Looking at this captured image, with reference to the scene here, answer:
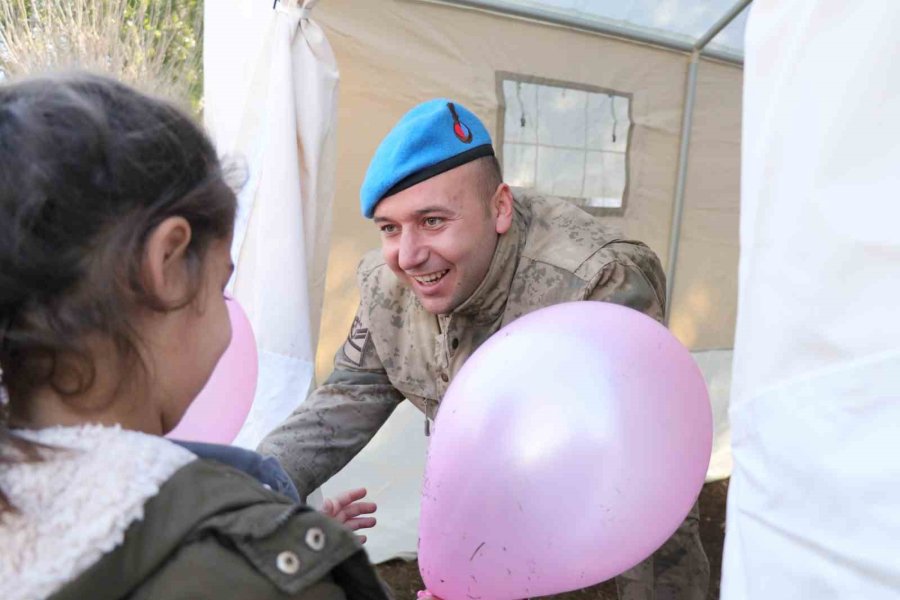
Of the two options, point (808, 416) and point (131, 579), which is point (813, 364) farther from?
point (131, 579)

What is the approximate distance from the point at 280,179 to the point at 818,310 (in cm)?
183

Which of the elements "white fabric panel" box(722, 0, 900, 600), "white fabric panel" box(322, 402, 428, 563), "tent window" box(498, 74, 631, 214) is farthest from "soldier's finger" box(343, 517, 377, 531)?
"tent window" box(498, 74, 631, 214)

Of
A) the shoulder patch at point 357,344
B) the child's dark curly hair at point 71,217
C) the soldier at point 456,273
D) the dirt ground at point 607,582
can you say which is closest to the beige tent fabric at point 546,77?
the dirt ground at point 607,582

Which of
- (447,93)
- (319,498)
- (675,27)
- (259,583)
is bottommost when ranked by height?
(319,498)

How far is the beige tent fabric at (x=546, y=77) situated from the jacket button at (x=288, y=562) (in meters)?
2.57

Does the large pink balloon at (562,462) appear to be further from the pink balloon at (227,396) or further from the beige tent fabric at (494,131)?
the beige tent fabric at (494,131)

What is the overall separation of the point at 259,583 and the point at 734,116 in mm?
3969

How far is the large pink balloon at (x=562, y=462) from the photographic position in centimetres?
119

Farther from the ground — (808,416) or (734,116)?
(734,116)

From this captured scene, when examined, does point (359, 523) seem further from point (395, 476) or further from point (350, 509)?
point (395, 476)

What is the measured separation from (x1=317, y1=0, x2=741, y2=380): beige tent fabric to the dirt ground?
0.92m

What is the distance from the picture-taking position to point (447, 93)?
3342mm

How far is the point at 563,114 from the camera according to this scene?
373cm

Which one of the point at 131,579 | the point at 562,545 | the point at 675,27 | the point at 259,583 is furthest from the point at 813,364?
the point at 675,27
